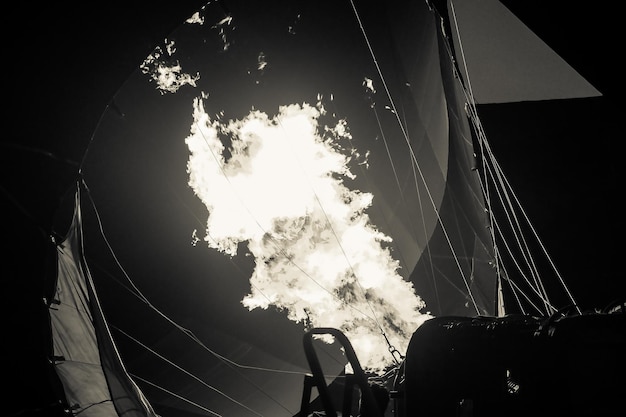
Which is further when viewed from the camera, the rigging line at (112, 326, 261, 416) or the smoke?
the rigging line at (112, 326, 261, 416)

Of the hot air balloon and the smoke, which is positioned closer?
the hot air balloon

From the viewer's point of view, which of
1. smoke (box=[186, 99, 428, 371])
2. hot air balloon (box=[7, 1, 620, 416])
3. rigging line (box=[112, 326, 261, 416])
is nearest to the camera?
hot air balloon (box=[7, 1, 620, 416])

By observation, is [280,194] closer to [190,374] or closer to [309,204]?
[309,204]

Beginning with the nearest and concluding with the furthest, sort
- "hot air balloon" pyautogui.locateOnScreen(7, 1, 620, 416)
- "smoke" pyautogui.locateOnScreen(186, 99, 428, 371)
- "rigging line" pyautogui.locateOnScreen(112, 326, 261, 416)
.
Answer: "hot air balloon" pyautogui.locateOnScreen(7, 1, 620, 416)
"smoke" pyautogui.locateOnScreen(186, 99, 428, 371)
"rigging line" pyautogui.locateOnScreen(112, 326, 261, 416)

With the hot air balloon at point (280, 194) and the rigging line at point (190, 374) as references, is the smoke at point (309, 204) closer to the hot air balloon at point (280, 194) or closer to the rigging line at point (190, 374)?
the hot air balloon at point (280, 194)

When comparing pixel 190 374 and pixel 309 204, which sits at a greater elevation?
pixel 309 204

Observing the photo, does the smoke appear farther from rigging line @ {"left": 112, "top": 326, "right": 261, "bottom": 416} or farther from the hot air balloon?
rigging line @ {"left": 112, "top": 326, "right": 261, "bottom": 416}

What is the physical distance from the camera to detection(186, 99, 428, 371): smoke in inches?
345

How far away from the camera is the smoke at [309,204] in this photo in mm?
8758

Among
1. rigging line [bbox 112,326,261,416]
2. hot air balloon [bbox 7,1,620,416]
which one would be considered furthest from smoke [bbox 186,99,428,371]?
rigging line [bbox 112,326,261,416]

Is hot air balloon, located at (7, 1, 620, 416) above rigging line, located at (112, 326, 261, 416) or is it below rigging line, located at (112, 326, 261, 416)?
above

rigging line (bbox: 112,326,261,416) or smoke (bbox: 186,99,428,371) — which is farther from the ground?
smoke (bbox: 186,99,428,371)

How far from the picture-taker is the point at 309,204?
Answer: 901cm

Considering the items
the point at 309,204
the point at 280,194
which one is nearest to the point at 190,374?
the point at 280,194
